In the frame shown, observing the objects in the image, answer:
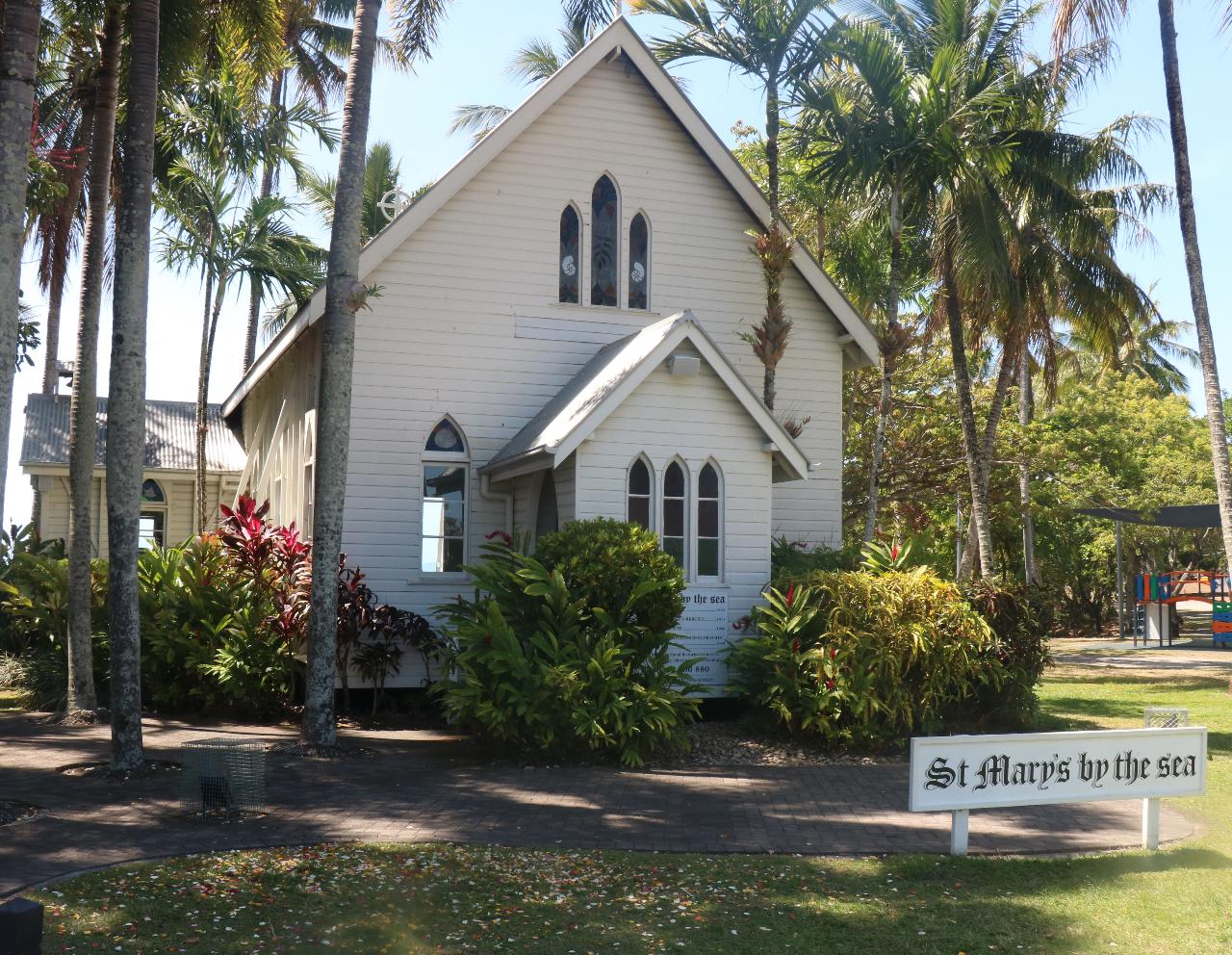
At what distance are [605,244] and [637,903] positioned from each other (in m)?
11.9

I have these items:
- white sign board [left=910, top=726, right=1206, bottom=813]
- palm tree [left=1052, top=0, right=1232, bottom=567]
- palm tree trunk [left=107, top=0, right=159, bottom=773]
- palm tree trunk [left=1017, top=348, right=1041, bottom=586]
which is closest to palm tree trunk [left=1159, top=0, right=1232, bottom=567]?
palm tree [left=1052, top=0, right=1232, bottom=567]

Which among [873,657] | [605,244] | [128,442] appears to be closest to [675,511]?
[873,657]

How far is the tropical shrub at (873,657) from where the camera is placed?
13.3 meters

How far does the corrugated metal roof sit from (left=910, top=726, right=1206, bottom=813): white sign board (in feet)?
81.7

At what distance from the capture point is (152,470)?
99.7 feet

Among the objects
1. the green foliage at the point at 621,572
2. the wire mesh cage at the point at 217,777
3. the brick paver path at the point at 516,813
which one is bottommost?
the brick paver path at the point at 516,813

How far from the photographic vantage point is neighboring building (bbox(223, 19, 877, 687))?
1492 centimetres

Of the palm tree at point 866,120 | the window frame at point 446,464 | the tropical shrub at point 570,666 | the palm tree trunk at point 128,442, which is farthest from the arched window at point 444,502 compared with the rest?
the palm tree at point 866,120

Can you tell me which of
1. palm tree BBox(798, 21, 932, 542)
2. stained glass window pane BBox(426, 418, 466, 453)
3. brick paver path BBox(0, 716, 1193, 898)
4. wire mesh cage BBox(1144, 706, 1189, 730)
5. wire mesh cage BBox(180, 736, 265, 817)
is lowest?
brick paver path BBox(0, 716, 1193, 898)

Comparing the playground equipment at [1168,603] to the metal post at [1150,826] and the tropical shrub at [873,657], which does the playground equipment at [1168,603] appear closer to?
the tropical shrub at [873,657]

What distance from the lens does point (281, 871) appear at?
8117 mm

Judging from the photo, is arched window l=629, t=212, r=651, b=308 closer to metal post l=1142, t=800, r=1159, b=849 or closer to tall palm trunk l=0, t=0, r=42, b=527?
tall palm trunk l=0, t=0, r=42, b=527

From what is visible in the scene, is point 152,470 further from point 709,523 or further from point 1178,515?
point 1178,515

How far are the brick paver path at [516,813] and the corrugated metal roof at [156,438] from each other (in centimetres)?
1834
